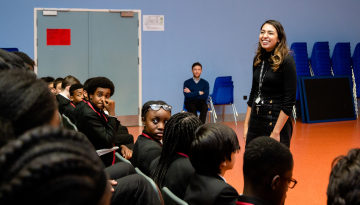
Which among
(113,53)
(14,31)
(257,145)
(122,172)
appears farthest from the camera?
(113,53)

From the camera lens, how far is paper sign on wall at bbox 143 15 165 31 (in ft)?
25.6

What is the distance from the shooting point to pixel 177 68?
8102 mm

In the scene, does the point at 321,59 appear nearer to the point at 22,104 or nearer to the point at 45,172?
the point at 22,104

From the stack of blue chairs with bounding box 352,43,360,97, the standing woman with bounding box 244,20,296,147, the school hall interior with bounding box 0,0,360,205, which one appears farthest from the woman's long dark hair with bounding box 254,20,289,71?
the stack of blue chairs with bounding box 352,43,360,97

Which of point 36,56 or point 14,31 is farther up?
point 14,31

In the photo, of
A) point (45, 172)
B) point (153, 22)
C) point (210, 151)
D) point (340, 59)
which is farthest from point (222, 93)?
point (45, 172)

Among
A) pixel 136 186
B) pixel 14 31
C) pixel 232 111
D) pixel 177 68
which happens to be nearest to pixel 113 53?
pixel 177 68

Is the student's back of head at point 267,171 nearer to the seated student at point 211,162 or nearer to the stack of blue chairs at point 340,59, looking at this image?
the seated student at point 211,162

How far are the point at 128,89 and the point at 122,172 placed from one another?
5688 mm

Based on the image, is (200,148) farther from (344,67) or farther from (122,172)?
(344,67)

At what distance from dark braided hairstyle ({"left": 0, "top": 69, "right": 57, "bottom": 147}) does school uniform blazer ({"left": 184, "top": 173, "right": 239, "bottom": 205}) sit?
0.97 m

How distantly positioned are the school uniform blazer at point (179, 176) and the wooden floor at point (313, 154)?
796 millimetres

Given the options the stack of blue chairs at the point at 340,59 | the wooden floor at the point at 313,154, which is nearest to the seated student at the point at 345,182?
the wooden floor at the point at 313,154

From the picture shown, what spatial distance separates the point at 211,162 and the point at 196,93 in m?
5.60
